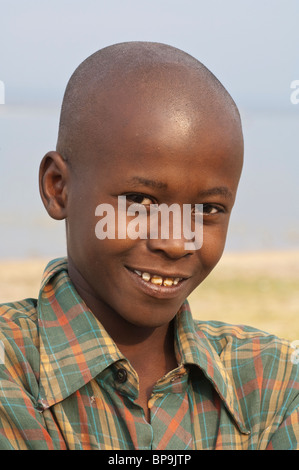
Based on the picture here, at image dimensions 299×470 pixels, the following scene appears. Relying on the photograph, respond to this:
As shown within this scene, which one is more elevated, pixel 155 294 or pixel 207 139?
pixel 207 139

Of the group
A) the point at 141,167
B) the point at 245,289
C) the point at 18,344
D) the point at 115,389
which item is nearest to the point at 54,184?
the point at 141,167

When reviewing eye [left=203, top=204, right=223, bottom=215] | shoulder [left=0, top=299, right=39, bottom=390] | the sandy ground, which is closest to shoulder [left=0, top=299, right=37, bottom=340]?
shoulder [left=0, top=299, right=39, bottom=390]

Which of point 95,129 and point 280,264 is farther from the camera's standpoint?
point 280,264

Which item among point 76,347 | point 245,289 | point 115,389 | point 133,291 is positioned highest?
point 133,291

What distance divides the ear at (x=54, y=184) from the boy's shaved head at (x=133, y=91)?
0.03m

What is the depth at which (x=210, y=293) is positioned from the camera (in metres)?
6.83

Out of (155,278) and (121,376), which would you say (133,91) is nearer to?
(155,278)

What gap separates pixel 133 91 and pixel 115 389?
717 millimetres

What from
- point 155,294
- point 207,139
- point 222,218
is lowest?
point 155,294

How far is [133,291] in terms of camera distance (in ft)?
6.44

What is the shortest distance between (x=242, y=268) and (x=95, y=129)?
597 centimetres

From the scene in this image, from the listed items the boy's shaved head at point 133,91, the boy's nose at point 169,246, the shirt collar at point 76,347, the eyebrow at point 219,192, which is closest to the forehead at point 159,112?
the boy's shaved head at point 133,91

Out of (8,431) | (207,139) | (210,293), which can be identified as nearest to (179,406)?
(8,431)
